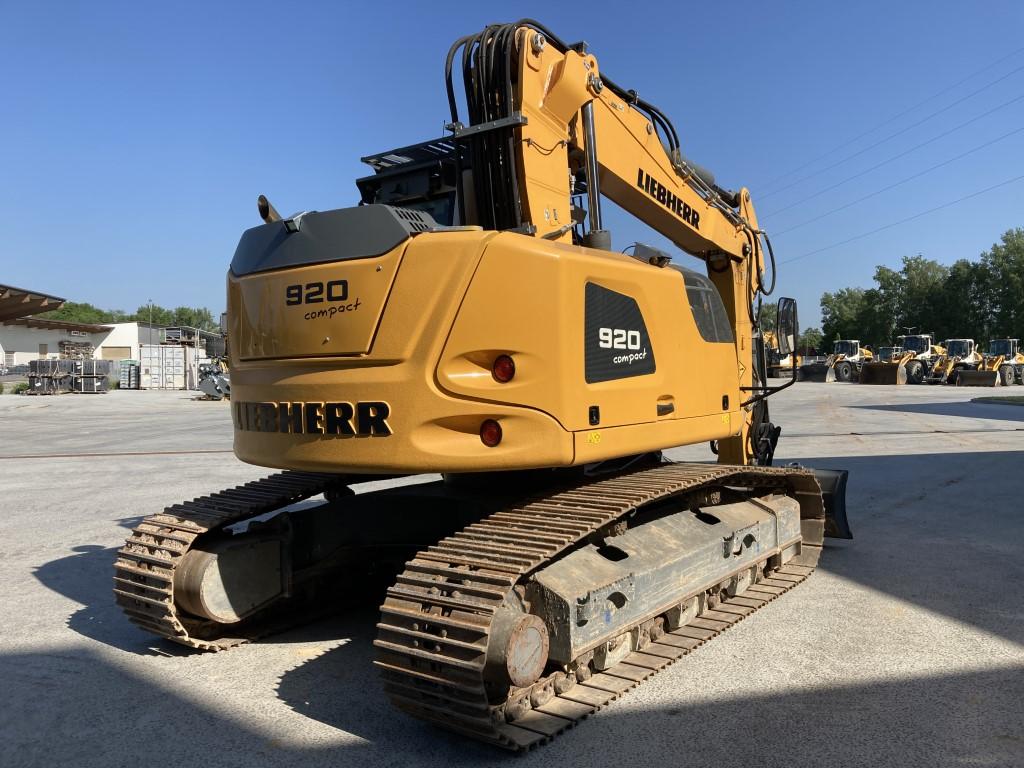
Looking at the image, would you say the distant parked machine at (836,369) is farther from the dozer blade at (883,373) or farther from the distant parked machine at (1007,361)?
the distant parked machine at (1007,361)

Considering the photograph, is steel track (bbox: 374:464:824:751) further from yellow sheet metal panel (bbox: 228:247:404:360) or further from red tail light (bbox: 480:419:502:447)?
yellow sheet metal panel (bbox: 228:247:404:360)

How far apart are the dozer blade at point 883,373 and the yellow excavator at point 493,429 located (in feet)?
134

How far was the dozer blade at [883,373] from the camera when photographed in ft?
139

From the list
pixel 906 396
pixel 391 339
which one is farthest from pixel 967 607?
pixel 906 396

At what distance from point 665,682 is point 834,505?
3.44 m

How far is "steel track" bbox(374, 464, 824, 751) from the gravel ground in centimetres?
12

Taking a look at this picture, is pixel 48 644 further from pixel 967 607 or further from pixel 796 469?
pixel 967 607

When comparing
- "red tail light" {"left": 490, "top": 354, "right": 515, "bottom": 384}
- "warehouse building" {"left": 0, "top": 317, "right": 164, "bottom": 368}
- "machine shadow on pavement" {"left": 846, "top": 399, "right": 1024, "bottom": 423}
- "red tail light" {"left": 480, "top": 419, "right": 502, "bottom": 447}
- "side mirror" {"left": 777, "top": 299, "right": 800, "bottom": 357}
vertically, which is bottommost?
"machine shadow on pavement" {"left": 846, "top": 399, "right": 1024, "bottom": 423}

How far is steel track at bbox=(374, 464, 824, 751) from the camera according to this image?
10.6 ft

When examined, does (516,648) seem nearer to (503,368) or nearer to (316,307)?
(503,368)

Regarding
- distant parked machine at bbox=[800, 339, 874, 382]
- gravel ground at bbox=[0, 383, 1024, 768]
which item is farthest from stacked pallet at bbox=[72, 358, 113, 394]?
distant parked machine at bbox=[800, 339, 874, 382]

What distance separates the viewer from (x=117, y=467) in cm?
1307

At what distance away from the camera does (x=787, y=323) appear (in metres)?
5.95

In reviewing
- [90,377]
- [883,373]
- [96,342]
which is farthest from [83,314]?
[883,373]
